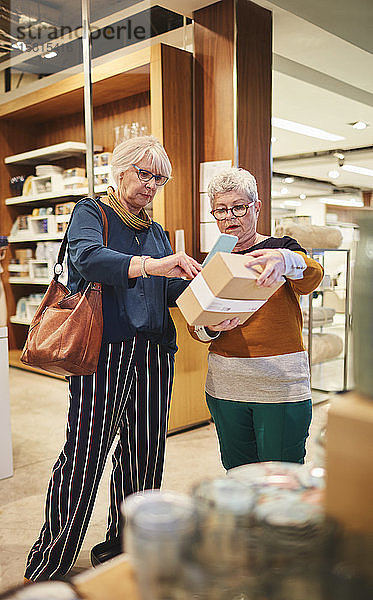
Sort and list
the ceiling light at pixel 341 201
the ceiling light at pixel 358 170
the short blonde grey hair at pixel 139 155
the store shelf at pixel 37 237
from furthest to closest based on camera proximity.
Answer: the ceiling light at pixel 341 201, the ceiling light at pixel 358 170, the store shelf at pixel 37 237, the short blonde grey hair at pixel 139 155

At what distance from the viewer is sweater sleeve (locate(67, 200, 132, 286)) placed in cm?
161

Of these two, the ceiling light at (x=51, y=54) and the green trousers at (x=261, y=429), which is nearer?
the green trousers at (x=261, y=429)

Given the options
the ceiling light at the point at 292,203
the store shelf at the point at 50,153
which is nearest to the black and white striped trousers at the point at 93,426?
the store shelf at the point at 50,153

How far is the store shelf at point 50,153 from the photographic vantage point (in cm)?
518

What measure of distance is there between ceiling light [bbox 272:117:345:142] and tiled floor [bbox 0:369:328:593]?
13.6ft

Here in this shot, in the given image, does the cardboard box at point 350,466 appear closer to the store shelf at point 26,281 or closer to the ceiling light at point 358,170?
the store shelf at point 26,281

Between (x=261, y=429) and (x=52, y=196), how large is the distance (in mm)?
4271

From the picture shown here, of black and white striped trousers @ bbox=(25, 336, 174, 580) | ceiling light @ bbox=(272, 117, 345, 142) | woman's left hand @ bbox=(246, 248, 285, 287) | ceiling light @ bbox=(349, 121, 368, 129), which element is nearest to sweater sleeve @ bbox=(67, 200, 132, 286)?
black and white striped trousers @ bbox=(25, 336, 174, 580)

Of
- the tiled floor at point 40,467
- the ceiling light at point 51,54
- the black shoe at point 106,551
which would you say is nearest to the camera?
the black shoe at point 106,551

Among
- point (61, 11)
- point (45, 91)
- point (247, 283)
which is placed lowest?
point (247, 283)

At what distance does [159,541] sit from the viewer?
533 mm

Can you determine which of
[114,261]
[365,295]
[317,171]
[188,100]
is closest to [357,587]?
[365,295]

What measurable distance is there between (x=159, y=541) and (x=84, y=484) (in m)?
1.37

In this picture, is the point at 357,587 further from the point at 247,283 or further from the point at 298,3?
the point at 298,3
